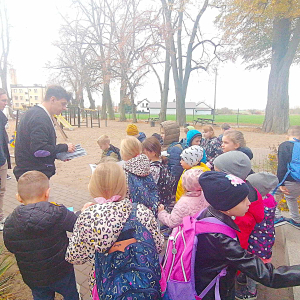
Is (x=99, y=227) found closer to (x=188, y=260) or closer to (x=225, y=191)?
(x=188, y=260)

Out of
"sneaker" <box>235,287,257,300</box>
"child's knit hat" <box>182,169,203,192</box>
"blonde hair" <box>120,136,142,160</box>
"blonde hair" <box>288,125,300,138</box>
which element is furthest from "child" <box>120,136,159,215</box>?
"blonde hair" <box>288,125,300,138</box>

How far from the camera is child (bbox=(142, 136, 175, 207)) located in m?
3.09

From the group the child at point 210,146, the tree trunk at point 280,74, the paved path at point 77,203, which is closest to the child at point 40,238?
the paved path at point 77,203

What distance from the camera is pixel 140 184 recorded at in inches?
100

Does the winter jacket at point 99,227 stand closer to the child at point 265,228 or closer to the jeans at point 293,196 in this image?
the child at point 265,228

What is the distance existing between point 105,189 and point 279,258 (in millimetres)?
2585

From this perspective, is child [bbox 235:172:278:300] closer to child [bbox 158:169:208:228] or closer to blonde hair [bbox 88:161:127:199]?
child [bbox 158:169:208:228]

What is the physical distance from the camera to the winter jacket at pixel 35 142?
255cm

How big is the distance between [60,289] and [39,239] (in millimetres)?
519

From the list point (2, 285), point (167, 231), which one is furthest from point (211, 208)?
point (2, 285)

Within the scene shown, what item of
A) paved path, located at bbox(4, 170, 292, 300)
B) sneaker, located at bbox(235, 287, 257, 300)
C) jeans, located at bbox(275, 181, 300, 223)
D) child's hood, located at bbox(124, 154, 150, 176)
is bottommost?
paved path, located at bbox(4, 170, 292, 300)

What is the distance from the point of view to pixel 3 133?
11.2 feet

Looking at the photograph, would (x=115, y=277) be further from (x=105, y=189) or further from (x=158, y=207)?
(x=158, y=207)

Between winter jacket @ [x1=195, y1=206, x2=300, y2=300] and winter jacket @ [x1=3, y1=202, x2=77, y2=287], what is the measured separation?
976 millimetres
